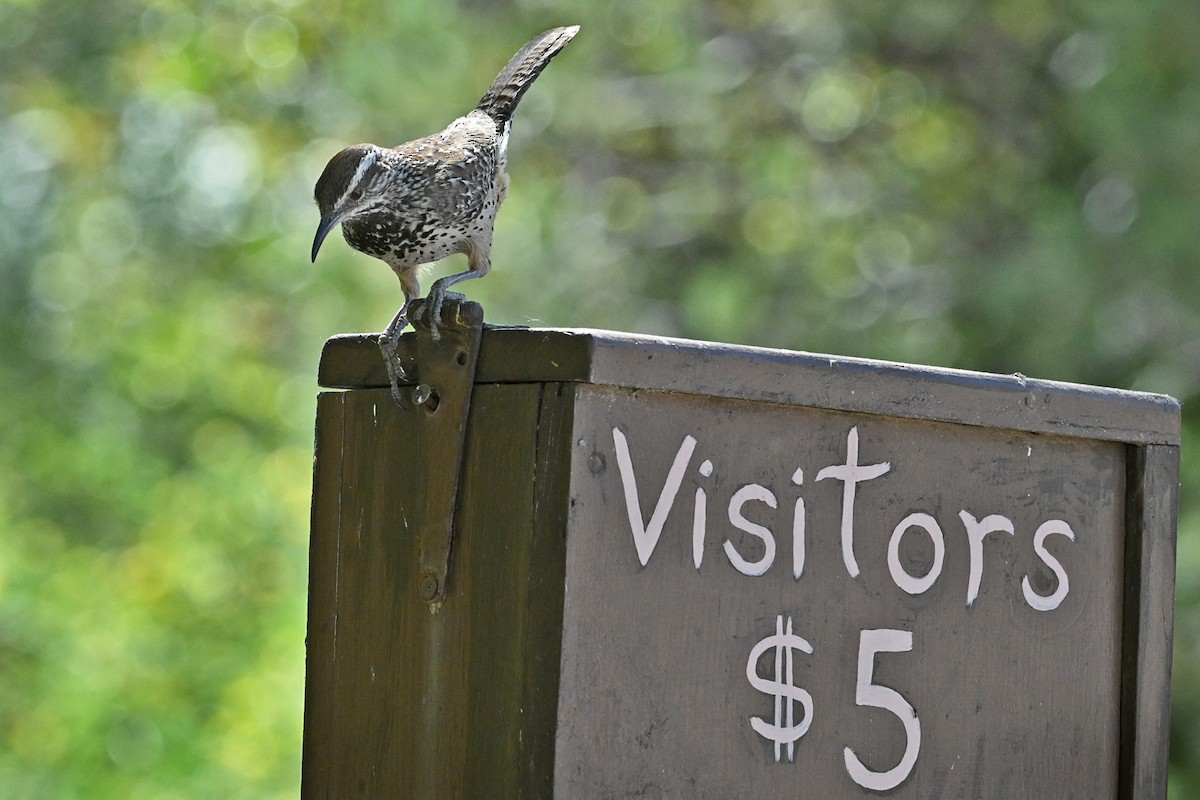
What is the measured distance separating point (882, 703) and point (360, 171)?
0.96 meters

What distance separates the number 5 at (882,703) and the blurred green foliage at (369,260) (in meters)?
3.21

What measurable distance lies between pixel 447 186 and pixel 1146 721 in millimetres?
1118

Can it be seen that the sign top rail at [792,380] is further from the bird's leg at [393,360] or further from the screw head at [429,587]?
the screw head at [429,587]

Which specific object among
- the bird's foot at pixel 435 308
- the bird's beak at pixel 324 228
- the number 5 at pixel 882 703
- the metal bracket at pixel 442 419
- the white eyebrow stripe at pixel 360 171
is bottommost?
the number 5 at pixel 882 703

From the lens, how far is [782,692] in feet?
4.85

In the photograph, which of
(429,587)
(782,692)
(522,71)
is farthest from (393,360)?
(522,71)

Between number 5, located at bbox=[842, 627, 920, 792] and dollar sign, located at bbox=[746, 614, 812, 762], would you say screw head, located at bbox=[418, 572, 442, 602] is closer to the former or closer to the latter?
dollar sign, located at bbox=[746, 614, 812, 762]

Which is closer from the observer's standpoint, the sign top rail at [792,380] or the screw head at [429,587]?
the sign top rail at [792,380]

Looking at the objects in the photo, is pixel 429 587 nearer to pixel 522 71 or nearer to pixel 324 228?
pixel 324 228

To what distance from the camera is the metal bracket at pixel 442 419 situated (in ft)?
4.93

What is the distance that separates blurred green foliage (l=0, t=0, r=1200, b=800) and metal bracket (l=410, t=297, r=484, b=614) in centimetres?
348

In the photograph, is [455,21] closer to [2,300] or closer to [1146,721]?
[2,300]

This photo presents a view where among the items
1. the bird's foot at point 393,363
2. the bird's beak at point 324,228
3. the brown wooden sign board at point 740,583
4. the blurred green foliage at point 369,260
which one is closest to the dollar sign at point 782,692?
the brown wooden sign board at point 740,583

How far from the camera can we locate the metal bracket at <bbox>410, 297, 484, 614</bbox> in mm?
1502
